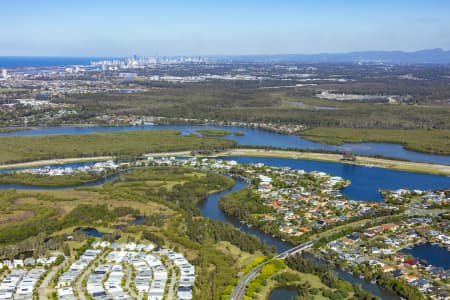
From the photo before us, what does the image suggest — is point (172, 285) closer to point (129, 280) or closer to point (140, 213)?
point (129, 280)

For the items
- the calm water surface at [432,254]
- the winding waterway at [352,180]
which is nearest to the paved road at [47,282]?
the winding waterway at [352,180]

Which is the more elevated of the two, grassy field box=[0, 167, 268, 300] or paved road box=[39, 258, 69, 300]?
grassy field box=[0, 167, 268, 300]

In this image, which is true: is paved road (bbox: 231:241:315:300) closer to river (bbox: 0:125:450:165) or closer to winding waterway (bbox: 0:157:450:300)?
winding waterway (bbox: 0:157:450:300)

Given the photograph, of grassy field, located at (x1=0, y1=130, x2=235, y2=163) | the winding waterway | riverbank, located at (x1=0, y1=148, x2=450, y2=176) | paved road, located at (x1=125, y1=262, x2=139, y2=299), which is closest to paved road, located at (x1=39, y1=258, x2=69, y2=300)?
paved road, located at (x1=125, y1=262, x2=139, y2=299)

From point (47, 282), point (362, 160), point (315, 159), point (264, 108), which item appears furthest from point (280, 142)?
point (47, 282)

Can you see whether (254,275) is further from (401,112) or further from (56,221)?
(401,112)

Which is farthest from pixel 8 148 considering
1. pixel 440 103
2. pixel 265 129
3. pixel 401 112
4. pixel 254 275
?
pixel 440 103

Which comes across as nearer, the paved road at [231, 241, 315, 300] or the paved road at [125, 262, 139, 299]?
the paved road at [125, 262, 139, 299]
